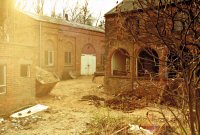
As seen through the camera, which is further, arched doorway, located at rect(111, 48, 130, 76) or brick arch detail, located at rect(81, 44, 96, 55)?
brick arch detail, located at rect(81, 44, 96, 55)

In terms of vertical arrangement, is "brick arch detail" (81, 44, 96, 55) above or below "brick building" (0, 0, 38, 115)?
above

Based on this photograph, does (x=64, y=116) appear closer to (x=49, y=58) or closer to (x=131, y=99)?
(x=131, y=99)

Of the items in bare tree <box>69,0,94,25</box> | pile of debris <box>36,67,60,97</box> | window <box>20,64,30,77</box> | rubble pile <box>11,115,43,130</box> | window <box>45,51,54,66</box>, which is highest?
bare tree <box>69,0,94,25</box>

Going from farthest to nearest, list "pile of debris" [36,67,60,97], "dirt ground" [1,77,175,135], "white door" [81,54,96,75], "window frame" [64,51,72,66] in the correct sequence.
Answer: "white door" [81,54,96,75]
"window frame" [64,51,72,66]
"pile of debris" [36,67,60,97]
"dirt ground" [1,77,175,135]

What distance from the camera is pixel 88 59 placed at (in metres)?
30.3

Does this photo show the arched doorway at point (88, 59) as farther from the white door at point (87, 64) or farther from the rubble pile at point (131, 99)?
the rubble pile at point (131, 99)

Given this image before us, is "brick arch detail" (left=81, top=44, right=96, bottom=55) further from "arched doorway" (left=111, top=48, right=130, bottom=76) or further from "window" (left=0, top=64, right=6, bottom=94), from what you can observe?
"window" (left=0, top=64, right=6, bottom=94)

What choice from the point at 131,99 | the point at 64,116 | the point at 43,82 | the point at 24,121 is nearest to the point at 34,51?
the point at 43,82

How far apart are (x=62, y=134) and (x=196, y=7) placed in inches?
278

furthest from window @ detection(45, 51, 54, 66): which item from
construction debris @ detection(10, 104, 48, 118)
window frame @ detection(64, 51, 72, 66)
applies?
construction debris @ detection(10, 104, 48, 118)

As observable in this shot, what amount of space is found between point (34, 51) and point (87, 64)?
17495mm

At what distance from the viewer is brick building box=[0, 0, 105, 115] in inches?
439

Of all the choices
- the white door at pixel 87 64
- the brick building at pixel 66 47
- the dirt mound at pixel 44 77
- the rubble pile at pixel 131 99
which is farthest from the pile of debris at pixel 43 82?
the white door at pixel 87 64

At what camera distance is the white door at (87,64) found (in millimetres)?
29647
